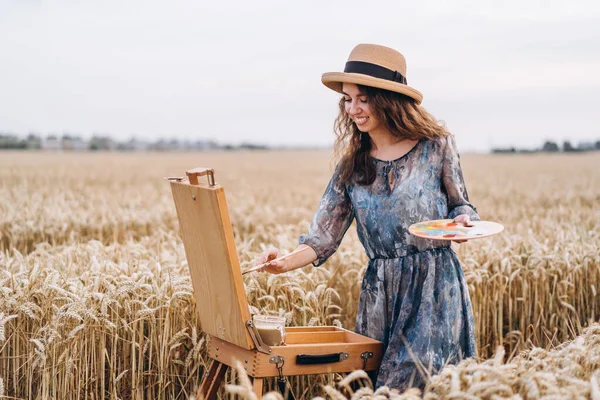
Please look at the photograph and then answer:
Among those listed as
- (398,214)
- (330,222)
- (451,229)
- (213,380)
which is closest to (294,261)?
(330,222)

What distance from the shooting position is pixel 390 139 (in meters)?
3.82

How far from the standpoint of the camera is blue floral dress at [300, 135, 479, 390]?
355 cm

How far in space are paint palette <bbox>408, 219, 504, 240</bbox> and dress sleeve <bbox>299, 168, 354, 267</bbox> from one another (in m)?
0.59

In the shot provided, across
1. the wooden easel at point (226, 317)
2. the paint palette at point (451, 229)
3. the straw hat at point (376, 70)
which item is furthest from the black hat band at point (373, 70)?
the wooden easel at point (226, 317)

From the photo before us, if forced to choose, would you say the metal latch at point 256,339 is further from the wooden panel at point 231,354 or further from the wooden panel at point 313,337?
the wooden panel at point 313,337

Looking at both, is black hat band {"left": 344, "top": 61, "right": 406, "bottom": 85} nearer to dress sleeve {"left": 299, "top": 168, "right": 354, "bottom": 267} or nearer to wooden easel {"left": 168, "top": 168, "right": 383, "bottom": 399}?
dress sleeve {"left": 299, "top": 168, "right": 354, "bottom": 267}

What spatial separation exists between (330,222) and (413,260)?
491 mm

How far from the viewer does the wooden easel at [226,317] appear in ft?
9.77

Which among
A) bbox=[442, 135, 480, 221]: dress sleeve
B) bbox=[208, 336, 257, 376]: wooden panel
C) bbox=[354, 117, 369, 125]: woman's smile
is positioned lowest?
bbox=[208, 336, 257, 376]: wooden panel

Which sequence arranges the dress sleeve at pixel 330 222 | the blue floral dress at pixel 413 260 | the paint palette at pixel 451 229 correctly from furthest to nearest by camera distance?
the dress sleeve at pixel 330 222 → the blue floral dress at pixel 413 260 → the paint palette at pixel 451 229

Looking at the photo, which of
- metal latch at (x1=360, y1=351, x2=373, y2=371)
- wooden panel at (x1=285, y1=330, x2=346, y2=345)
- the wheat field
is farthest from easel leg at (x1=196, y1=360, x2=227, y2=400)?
metal latch at (x1=360, y1=351, x2=373, y2=371)

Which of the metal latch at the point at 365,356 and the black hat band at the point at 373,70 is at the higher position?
the black hat band at the point at 373,70

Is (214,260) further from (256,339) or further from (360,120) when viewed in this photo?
(360,120)

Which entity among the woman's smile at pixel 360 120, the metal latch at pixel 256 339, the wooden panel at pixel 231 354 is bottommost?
the wooden panel at pixel 231 354
